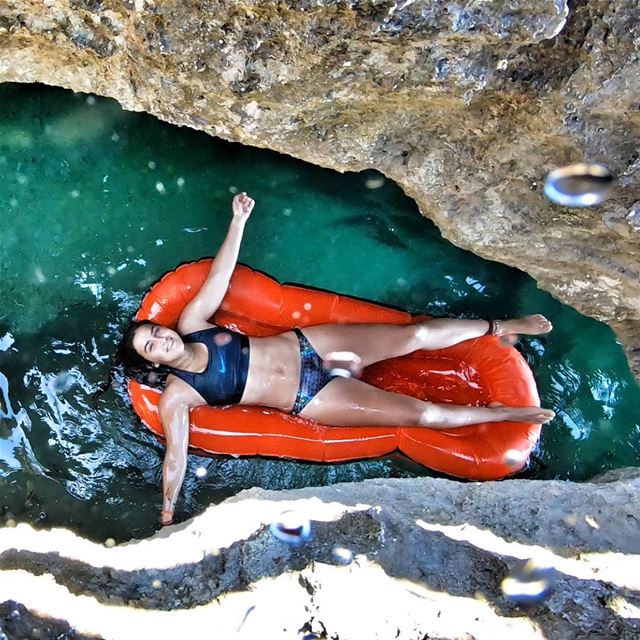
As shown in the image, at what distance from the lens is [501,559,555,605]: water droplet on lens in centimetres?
229

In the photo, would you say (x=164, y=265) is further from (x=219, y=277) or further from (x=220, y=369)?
(x=220, y=369)

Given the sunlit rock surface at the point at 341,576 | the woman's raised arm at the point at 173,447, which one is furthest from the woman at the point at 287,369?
the sunlit rock surface at the point at 341,576

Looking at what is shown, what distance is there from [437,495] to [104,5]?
2.28 meters

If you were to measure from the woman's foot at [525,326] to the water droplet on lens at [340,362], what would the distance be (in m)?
0.73

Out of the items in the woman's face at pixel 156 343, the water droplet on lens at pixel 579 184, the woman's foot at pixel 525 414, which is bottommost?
the woman's foot at pixel 525 414

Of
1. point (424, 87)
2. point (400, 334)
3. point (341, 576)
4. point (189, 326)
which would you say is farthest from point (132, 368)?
point (424, 87)

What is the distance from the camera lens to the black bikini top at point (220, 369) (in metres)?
3.10

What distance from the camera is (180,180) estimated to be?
11.6 feet

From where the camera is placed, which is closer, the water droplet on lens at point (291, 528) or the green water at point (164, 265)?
the water droplet on lens at point (291, 528)

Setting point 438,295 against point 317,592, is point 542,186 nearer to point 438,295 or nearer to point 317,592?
point 438,295

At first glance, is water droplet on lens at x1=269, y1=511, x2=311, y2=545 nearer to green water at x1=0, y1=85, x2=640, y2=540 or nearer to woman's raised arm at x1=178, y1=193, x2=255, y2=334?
green water at x1=0, y1=85, x2=640, y2=540

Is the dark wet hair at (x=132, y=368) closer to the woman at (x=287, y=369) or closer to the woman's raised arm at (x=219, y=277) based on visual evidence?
the woman at (x=287, y=369)

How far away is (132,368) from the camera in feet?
10.2

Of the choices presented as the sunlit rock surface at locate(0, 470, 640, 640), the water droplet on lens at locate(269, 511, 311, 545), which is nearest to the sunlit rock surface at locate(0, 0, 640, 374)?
the sunlit rock surface at locate(0, 470, 640, 640)
